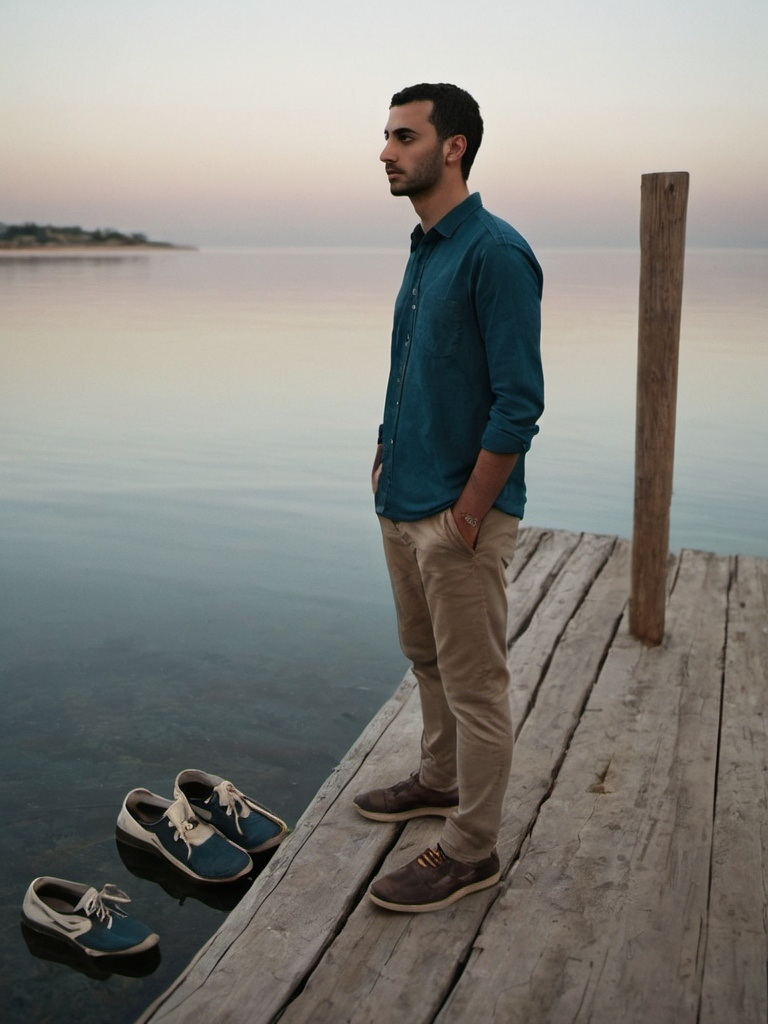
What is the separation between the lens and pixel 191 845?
12.6 ft

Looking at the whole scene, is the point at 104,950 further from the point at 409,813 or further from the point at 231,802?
the point at 409,813

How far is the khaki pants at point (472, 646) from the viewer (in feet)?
9.57

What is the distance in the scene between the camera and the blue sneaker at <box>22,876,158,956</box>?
3.45m

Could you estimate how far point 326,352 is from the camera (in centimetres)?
2433

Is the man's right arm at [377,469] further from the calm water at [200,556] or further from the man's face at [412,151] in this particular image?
the calm water at [200,556]

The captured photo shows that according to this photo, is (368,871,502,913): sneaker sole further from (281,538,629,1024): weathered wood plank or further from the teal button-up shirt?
the teal button-up shirt

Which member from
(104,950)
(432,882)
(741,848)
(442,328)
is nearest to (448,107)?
(442,328)

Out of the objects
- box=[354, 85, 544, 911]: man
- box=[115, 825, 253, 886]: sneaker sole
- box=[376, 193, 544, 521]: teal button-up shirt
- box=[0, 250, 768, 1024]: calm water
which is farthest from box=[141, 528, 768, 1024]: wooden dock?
box=[376, 193, 544, 521]: teal button-up shirt

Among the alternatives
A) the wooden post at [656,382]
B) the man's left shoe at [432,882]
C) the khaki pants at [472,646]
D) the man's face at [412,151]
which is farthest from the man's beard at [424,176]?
the wooden post at [656,382]

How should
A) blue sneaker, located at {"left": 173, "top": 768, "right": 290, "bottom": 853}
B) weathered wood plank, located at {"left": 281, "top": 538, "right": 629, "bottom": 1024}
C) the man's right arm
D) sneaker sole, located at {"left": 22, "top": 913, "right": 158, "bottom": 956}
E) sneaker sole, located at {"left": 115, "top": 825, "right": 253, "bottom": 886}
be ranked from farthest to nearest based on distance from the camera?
blue sneaker, located at {"left": 173, "top": 768, "right": 290, "bottom": 853} → sneaker sole, located at {"left": 115, "top": 825, "right": 253, "bottom": 886} → sneaker sole, located at {"left": 22, "top": 913, "right": 158, "bottom": 956} → the man's right arm → weathered wood plank, located at {"left": 281, "top": 538, "right": 629, "bottom": 1024}

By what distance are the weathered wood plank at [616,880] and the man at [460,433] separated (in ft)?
0.78

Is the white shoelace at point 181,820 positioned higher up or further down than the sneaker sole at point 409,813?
further down

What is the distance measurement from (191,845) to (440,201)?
2.35 m

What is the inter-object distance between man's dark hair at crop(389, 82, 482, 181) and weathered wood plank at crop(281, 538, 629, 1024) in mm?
2069
